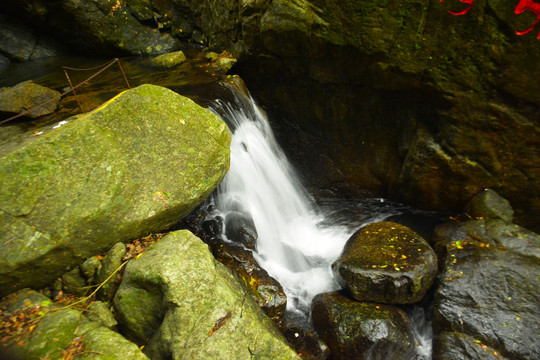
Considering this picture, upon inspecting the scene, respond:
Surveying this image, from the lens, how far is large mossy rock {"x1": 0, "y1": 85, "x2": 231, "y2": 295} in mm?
3287

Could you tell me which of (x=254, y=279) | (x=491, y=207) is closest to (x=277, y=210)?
(x=254, y=279)

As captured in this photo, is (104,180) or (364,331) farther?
(364,331)

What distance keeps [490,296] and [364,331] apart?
205 cm

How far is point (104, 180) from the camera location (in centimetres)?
373

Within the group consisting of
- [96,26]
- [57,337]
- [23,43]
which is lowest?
[57,337]

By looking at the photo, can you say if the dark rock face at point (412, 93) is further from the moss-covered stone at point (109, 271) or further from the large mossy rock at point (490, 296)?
the moss-covered stone at point (109, 271)

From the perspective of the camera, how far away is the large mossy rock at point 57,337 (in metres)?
2.85

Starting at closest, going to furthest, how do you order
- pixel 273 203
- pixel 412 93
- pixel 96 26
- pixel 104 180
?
pixel 104 180
pixel 412 93
pixel 273 203
pixel 96 26

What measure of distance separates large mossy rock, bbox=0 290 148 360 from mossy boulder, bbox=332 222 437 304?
3.27 m

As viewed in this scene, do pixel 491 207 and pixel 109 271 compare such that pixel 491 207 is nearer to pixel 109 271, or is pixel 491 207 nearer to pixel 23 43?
pixel 109 271

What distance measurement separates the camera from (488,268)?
4582 mm

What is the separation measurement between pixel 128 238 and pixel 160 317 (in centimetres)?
123

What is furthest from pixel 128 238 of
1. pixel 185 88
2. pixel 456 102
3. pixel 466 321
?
pixel 456 102

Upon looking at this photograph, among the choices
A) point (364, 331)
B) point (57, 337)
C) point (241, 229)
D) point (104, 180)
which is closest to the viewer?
point (57, 337)
